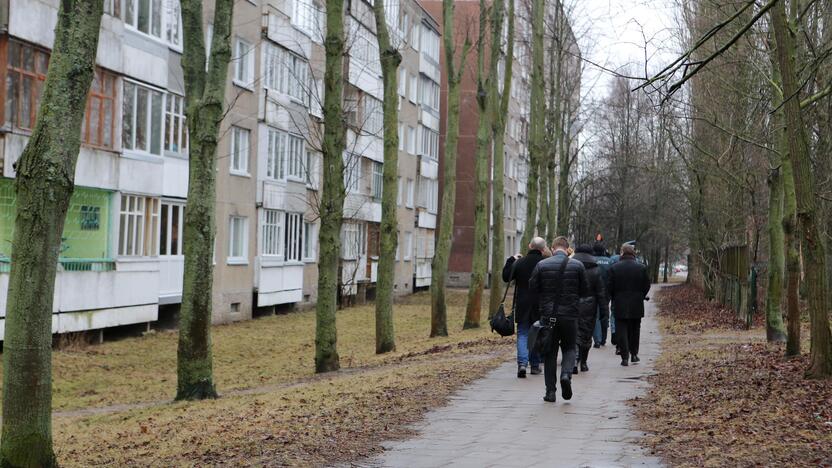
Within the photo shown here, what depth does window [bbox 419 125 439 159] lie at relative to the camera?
61.0 m

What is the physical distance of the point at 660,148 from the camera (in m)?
55.9

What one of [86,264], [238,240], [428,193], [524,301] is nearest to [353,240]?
[238,240]

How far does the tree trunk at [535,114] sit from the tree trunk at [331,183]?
14.6 meters

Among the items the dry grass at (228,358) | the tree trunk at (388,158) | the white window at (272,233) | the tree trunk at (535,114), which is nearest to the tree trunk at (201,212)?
the dry grass at (228,358)

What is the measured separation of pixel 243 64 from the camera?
3559 centimetres

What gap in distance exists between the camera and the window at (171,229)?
30119 millimetres

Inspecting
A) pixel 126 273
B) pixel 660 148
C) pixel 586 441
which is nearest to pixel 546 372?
pixel 586 441

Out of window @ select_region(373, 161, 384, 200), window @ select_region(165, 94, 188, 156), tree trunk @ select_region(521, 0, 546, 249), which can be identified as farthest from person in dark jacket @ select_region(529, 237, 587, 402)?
window @ select_region(373, 161, 384, 200)

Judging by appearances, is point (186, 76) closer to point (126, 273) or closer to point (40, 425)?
point (40, 425)

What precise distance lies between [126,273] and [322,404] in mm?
16035

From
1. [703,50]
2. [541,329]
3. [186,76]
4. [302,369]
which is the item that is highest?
[703,50]

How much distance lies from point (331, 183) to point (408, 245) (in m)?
40.8

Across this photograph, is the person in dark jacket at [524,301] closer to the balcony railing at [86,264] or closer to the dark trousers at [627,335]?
the dark trousers at [627,335]

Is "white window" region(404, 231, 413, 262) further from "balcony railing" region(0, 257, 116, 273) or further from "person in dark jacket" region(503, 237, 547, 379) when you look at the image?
"person in dark jacket" region(503, 237, 547, 379)
